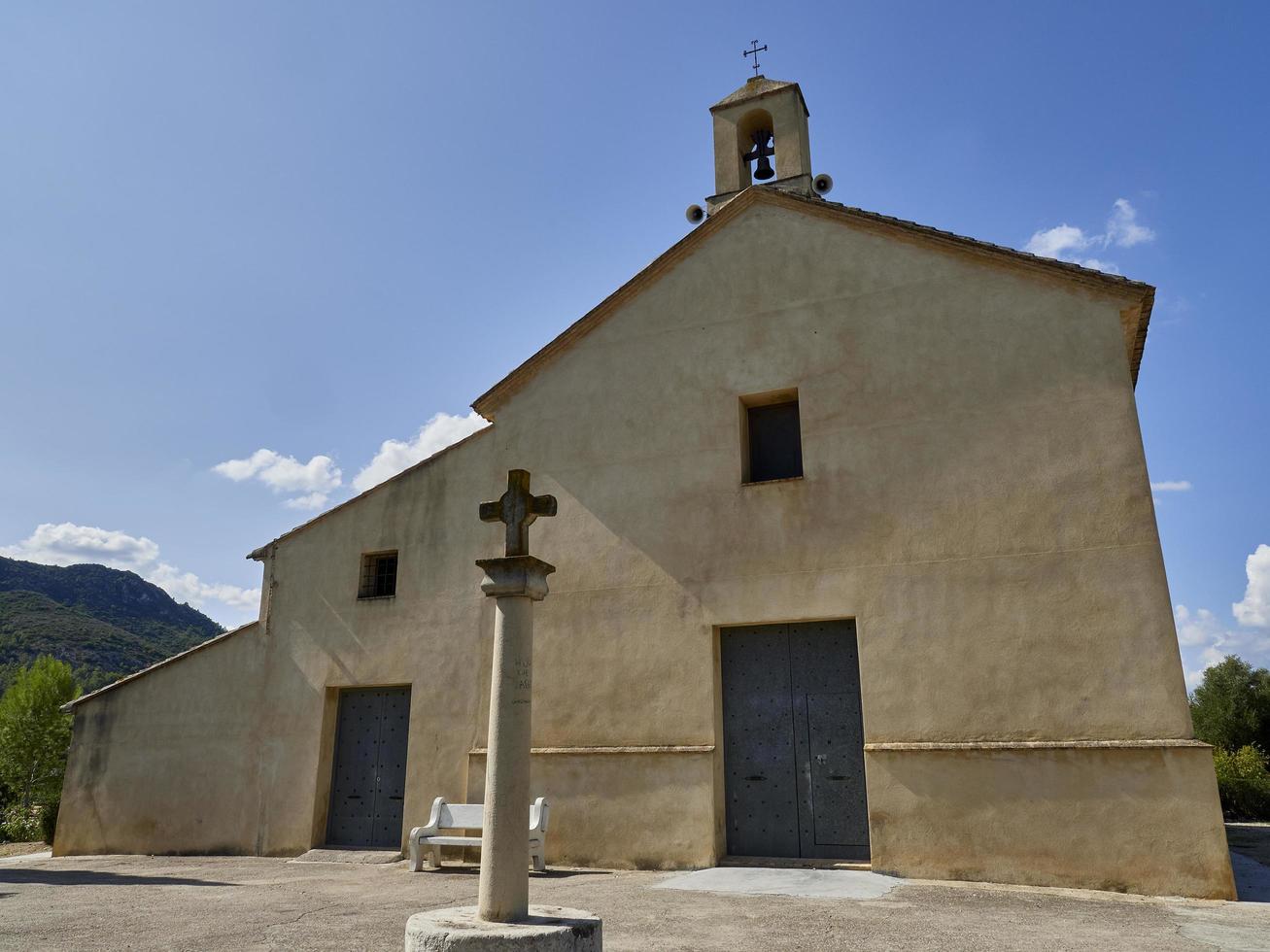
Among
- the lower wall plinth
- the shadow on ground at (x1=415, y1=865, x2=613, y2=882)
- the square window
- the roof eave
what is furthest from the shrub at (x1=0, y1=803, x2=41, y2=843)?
the lower wall plinth

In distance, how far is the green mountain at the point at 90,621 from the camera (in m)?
60.3

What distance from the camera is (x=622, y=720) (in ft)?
36.1

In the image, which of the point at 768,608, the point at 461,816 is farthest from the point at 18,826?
the point at 768,608

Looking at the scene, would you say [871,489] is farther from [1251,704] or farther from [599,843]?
[1251,704]

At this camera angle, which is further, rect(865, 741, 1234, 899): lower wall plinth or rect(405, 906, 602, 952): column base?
rect(865, 741, 1234, 899): lower wall plinth

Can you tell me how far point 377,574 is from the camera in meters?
13.8

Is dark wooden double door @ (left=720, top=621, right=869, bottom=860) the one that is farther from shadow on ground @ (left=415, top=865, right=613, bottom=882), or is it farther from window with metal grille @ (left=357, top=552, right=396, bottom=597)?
window with metal grille @ (left=357, top=552, right=396, bottom=597)

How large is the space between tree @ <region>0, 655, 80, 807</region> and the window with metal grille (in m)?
27.9

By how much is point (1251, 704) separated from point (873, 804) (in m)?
28.7

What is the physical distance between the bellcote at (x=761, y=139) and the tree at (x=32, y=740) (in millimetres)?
34229

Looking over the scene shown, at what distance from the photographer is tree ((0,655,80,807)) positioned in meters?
33.7

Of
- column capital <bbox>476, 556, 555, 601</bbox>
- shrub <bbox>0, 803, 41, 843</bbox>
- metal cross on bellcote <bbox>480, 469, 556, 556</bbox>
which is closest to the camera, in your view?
column capital <bbox>476, 556, 555, 601</bbox>

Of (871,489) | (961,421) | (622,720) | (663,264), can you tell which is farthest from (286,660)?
(961,421)

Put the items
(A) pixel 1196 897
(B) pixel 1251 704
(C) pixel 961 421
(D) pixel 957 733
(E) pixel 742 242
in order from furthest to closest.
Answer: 1. (B) pixel 1251 704
2. (E) pixel 742 242
3. (C) pixel 961 421
4. (D) pixel 957 733
5. (A) pixel 1196 897
